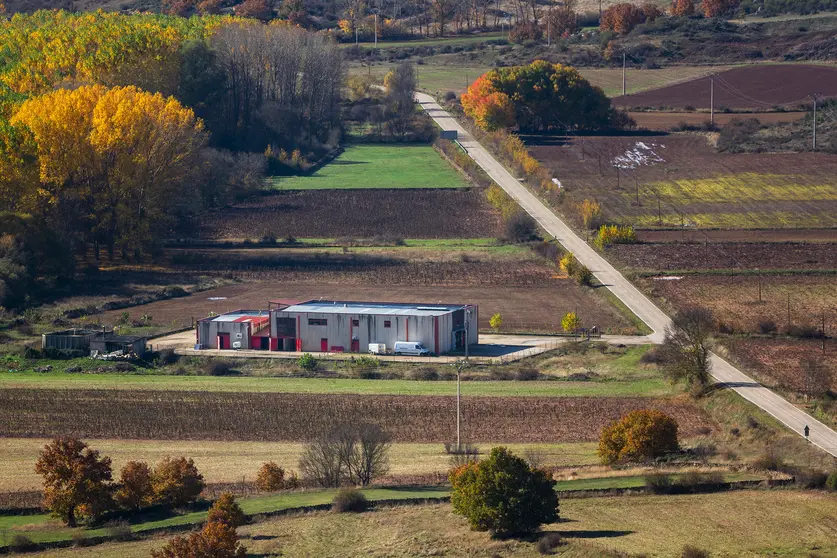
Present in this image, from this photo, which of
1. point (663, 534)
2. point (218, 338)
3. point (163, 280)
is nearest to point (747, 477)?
point (663, 534)

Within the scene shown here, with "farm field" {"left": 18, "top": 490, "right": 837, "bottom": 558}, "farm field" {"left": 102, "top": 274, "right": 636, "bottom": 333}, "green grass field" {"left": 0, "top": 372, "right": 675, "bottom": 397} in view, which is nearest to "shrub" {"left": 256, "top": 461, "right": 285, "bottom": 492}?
"farm field" {"left": 18, "top": 490, "right": 837, "bottom": 558}

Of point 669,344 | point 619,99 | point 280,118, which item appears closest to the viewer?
point 669,344

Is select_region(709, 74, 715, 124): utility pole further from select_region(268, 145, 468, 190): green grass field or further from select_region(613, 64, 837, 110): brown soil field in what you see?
select_region(268, 145, 468, 190): green grass field

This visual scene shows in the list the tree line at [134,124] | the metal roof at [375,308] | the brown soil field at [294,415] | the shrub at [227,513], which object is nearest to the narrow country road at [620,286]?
the brown soil field at [294,415]

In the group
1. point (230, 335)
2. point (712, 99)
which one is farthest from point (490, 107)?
point (230, 335)

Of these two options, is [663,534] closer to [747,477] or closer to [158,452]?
[747,477]

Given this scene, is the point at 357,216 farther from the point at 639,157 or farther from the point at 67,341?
the point at 67,341
